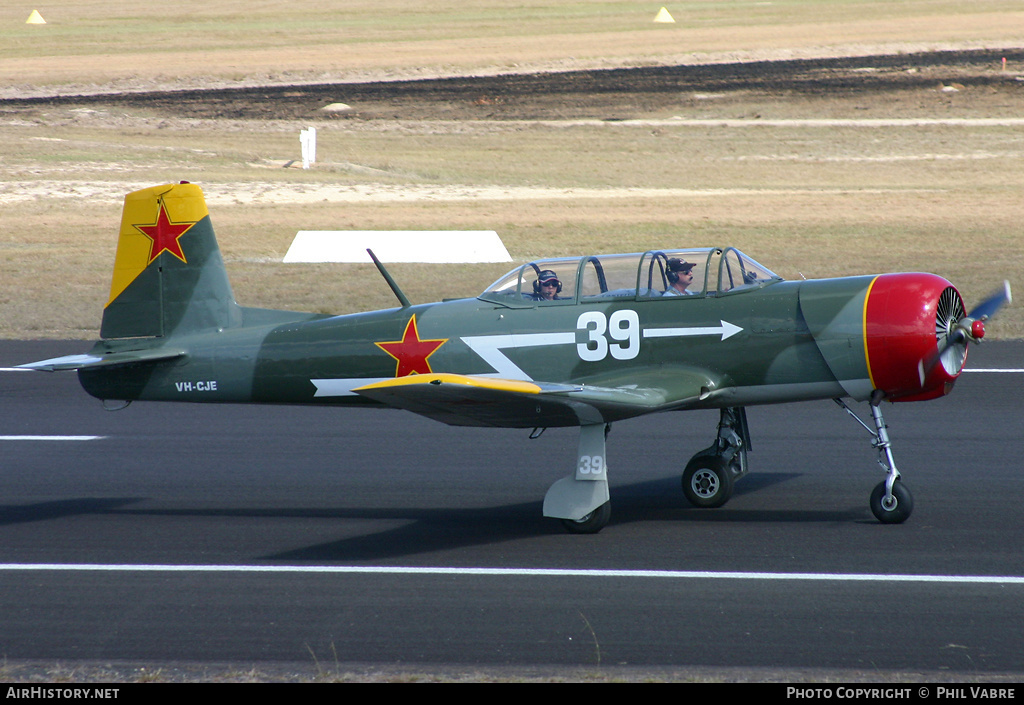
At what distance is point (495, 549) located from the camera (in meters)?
8.02

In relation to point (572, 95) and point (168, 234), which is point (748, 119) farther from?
point (168, 234)

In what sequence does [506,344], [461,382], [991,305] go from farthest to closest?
[506,344]
[991,305]
[461,382]

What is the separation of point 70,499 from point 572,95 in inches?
2044

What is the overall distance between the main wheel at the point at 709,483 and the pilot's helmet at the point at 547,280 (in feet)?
5.91

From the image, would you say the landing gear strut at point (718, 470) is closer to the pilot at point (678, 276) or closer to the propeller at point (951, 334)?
the pilot at point (678, 276)

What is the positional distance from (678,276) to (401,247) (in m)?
16.7

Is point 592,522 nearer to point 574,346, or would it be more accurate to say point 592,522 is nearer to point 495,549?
point 495,549

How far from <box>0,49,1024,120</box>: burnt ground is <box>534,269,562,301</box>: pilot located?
46265 mm

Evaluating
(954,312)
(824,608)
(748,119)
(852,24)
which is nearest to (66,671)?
(824,608)

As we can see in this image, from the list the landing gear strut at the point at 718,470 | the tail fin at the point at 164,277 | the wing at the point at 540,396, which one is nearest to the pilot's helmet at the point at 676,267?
the wing at the point at 540,396

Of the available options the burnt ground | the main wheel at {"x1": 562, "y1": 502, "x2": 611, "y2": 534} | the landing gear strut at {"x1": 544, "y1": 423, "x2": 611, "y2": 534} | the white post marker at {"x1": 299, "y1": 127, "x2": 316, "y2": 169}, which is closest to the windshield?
the landing gear strut at {"x1": 544, "y1": 423, "x2": 611, "y2": 534}

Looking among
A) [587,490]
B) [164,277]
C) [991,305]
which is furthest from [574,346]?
[164,277]

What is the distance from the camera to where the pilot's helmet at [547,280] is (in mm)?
8805

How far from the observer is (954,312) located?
8.01 meters
